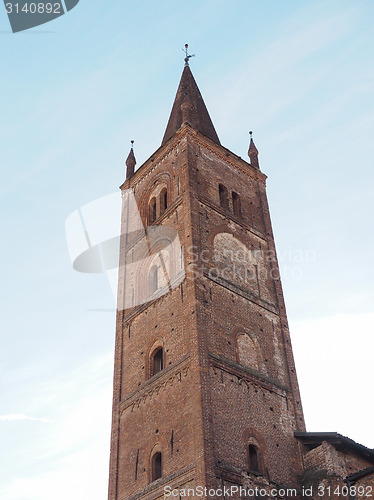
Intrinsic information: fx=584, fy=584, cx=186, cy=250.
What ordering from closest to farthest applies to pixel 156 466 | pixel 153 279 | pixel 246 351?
pixel 156 466 < pixel 246 351 < pixel 153 279

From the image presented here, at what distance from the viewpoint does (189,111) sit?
2592 cm

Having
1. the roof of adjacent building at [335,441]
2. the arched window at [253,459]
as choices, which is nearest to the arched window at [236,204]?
the roof of adjacent building at [335,441]

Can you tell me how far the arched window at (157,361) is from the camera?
64.4 feet

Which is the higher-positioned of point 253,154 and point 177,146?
point 253,154

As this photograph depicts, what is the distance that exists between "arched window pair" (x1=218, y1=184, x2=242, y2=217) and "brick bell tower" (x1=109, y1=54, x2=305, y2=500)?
0.07 metres

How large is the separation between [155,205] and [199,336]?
8677 millimetres

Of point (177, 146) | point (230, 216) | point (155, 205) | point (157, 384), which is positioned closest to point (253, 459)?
point (157, 384)

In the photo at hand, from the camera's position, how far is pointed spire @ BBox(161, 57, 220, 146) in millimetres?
26094

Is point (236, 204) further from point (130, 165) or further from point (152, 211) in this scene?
point (130, 165)

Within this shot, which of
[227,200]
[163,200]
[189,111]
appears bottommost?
[227,200]

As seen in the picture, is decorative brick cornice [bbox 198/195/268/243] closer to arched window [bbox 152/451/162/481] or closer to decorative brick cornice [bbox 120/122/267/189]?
decorative brick cornice [bbox 120/122/267/189]

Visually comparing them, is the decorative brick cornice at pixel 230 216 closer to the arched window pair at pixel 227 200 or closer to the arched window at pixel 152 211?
the arched window pair at pixel 227 200

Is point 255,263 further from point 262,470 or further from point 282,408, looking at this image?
point 262,470

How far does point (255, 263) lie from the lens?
74.7ft
